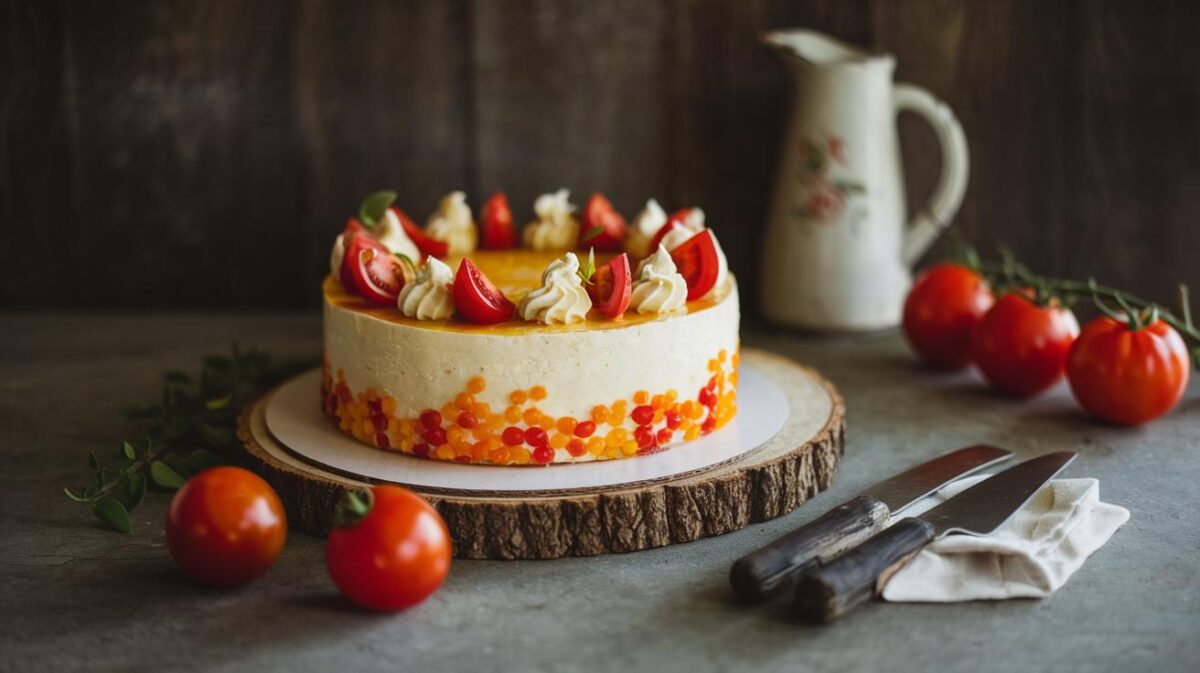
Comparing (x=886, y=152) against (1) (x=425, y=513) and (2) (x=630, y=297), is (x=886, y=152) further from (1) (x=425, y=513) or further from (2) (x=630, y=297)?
(1) (x=425, y=513)

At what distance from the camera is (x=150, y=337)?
2.96 m

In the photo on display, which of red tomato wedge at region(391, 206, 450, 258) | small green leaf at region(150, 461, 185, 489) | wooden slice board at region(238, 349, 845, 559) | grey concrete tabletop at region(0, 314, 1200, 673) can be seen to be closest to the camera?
grey concrete tabletop at region(0, 314, 1200, 673)

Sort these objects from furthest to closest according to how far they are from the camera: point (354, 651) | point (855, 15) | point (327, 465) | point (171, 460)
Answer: point (855, 15) < point (171, 460) < point (327, 465) < point (354, 651)

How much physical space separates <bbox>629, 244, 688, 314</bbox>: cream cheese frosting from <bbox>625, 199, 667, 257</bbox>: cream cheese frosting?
32 centimetres

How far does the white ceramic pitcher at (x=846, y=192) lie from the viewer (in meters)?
2.79

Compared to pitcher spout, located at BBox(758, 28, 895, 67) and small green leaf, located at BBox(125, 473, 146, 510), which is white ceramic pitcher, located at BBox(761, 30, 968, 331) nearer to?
pitcher spout, located at BBox(758, 28, 895, 67)

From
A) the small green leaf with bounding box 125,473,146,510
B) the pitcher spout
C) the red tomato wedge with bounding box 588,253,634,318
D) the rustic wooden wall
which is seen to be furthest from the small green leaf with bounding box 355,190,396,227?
the pitcher spout

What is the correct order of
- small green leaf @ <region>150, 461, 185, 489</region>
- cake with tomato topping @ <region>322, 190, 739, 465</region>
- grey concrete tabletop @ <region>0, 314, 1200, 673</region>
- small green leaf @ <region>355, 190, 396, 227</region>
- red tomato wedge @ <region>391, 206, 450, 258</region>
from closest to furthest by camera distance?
grey concrete tabletop @ <region>0, 314, 1200, 673</region> → cake with tomato topping @ <region>322, 190, 739, 465</region> → small green leaf @ <region>150, 461, 185, 489</region> → small green leaf @ <region>355, 190, 396, 227</region> → red tomato wedge @ <region>391, 206, 450, 258</region>

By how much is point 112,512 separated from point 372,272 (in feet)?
1.75

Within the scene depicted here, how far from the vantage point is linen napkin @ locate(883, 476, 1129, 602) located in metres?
1.61

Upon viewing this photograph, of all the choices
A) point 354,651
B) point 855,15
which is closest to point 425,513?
point 354,651

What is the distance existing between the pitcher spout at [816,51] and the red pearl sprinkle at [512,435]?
1300 mm

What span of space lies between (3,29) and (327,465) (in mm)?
1742

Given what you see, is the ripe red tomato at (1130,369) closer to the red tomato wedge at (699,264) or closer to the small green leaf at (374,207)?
the red tomato wedge at (699,264)
